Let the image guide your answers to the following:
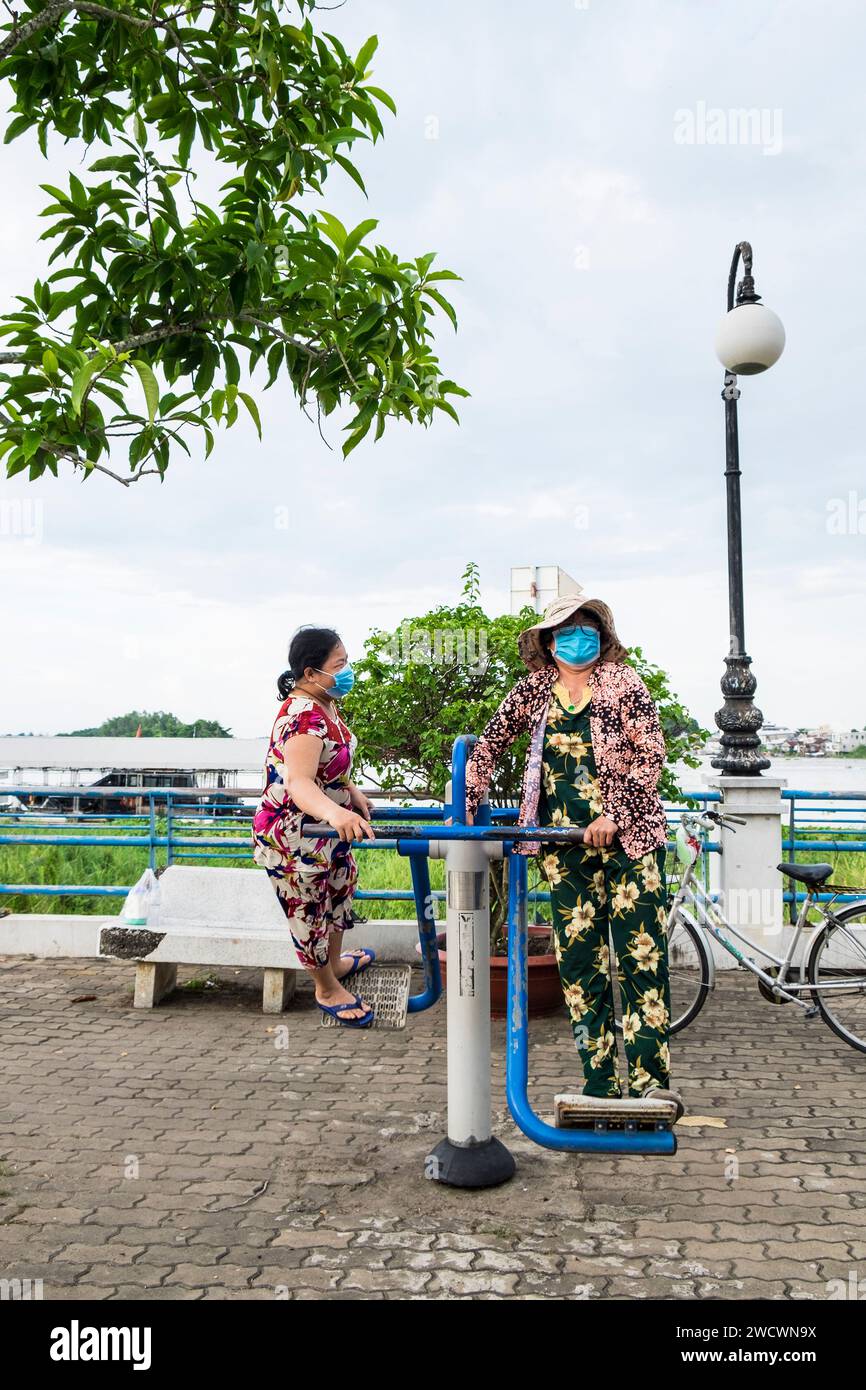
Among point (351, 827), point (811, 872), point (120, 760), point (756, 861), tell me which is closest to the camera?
point (351, 827)

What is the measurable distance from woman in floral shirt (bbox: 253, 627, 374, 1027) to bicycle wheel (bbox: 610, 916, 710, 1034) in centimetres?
237

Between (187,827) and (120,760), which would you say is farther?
(120,760)

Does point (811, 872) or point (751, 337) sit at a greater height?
point (751, 337)

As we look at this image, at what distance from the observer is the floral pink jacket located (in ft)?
11.8

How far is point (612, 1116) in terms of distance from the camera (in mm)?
3209

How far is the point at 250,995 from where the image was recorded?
641 centimetres

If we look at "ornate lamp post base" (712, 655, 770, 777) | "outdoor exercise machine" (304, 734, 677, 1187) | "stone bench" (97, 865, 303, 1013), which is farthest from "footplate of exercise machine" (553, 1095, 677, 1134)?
"ornate lamp post base" (712, 655, 770, 777)

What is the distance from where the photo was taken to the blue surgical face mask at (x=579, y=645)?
3.83 m

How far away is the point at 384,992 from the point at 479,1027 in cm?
47

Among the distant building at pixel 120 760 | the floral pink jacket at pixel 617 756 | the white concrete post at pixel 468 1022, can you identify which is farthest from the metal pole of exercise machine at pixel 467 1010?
the distant building at pixel 120 760

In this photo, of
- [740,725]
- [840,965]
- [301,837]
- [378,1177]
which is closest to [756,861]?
[740,725]

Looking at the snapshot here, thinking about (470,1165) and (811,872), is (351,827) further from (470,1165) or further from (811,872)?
(811,872)
